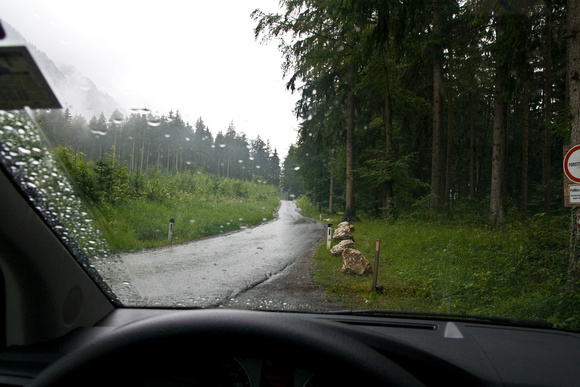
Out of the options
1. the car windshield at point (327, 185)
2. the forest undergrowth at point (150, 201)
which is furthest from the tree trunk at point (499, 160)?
the forest undergrowth at point (150, 201)

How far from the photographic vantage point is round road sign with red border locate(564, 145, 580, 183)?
4.23 meters

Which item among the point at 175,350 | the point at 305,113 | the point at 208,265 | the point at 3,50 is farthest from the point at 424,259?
the point at 3,50

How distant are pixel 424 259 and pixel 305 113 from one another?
2913 millimetres

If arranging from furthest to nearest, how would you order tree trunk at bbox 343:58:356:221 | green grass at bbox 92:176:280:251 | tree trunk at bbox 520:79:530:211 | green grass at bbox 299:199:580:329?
tree trunk at bbox 343:58:356:221
tree trunk at bbox 520:79:530:211
green grass at bbox 299:199:580:329
green grass at bbox 92:176:280:251

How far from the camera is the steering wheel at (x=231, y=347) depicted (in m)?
1.12

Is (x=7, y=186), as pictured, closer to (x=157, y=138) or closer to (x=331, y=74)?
(x=157, y=138)

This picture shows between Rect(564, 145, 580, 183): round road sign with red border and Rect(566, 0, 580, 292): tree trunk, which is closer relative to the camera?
Rect(564, 145, 580, 183): round road sign with red border

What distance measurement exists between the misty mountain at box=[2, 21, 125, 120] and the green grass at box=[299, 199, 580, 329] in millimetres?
2921

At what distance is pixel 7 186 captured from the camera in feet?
5.82

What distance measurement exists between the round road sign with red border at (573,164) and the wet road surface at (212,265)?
12.9ft

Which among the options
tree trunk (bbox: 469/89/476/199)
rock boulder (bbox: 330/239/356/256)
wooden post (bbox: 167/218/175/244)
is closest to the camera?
wooden post (bbox: 167/218/175/244)

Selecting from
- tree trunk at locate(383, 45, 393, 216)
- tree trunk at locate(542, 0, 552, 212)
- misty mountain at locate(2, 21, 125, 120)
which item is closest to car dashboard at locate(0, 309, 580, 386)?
misty mountain at locate(2, 21, 125, 120)

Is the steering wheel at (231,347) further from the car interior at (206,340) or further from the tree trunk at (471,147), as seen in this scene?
the tree trunk at (471,147)

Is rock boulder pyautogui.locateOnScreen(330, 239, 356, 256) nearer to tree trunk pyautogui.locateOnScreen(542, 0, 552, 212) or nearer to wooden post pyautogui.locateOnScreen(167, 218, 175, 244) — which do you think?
wooden post pyautogui.locateOnScreen(167, 218, 175, 244)
